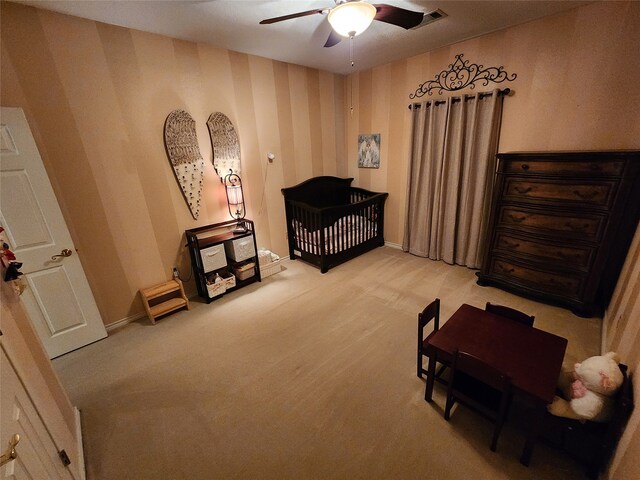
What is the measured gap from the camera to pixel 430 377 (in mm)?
1656

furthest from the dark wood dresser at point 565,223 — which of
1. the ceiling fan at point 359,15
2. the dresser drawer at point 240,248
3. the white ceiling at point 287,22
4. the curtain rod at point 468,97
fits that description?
the dresser drawer at point 240,248

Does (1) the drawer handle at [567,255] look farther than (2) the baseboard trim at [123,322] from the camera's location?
No

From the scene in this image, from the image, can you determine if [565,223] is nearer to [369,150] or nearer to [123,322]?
[369,150]

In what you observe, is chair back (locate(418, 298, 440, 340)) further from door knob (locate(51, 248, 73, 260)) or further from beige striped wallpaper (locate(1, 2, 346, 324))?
door knob (locate(51, 248, 73, 260))

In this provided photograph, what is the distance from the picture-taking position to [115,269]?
8.39ft

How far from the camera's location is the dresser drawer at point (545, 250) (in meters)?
2.34

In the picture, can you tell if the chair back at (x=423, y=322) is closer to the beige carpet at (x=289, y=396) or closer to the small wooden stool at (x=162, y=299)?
the beige carpet at (x=289, y=396)

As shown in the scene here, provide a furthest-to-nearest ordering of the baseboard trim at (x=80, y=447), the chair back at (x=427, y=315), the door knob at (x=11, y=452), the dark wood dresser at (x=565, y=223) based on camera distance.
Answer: the dark wood dresser at (x=565, y=223)
the chair back at (x=427, y=315)
the baseboard trim at (x=80, y=447)
the door knob at (x=11, y=452)

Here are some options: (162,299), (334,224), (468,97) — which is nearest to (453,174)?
(468,97)

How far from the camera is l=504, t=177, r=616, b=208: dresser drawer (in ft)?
7.04

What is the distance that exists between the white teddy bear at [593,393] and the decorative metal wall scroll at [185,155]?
3.22 meters

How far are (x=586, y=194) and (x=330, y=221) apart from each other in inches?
95.7

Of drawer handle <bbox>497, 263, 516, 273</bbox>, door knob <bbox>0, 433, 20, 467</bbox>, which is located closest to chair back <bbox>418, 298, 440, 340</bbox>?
drawer handle <bbox>497, 263, 516, 273</bbox>

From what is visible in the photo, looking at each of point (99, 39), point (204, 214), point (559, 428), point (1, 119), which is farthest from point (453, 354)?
point (99, 39)
